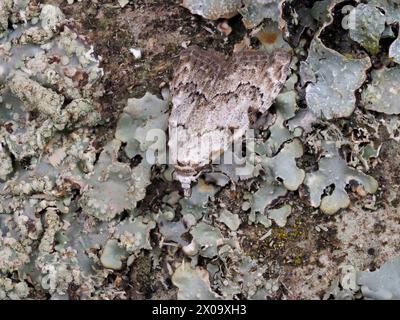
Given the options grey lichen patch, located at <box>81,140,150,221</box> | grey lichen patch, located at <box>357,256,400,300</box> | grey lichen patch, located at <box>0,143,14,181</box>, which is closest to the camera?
grey lichen patch, located at <box>357,256,400,300</box>

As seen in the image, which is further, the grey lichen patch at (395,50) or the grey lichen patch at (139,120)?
the grey lichen patch at (139,120)

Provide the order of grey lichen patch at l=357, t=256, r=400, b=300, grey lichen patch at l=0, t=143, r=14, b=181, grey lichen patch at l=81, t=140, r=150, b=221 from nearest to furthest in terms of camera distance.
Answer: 1. grey lichen patch at l=357, t=256, r=400, b=300
2. grey lichen patch at l=81, t=140, r=150, b=221
3. grey lichen patch at l=0, t=143, r=14, b=181

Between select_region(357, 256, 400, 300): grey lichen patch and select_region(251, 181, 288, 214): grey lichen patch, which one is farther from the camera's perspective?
select_region(251, 181, 288, 214): grey lichen patch

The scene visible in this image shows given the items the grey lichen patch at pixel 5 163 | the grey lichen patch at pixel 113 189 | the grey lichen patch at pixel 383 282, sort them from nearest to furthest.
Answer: the grey lichen patch at pixel 383 282 → the grey lichen patch at pixel 113 189 → the grey lichen patch at pixel 5 163

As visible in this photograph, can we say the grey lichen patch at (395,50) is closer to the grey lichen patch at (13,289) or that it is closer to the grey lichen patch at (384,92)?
the grey lichen patch at (384,92)

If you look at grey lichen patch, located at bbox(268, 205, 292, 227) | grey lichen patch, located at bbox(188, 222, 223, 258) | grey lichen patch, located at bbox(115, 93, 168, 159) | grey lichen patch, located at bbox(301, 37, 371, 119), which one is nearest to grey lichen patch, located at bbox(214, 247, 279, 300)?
grey lichen patch, located at bbox(188, 222, 223, 258)

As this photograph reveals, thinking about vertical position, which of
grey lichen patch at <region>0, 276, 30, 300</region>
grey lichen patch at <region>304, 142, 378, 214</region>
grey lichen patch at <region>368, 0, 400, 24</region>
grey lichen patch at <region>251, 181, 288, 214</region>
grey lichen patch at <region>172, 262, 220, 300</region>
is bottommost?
grey lichen patch at <region>0, 276, 30, 300</region>

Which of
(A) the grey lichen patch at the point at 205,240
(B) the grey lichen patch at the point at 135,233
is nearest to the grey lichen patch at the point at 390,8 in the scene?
(A) the grey lichen patch at the point at 205,240

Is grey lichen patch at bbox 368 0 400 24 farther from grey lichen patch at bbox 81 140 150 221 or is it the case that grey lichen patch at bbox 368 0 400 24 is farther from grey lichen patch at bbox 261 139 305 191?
grey lichen patch at bbox 81 140 150 221

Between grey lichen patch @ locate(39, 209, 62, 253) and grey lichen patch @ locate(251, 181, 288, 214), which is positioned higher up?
grey lichen patch @ locate(251, 181, 288, 214)
